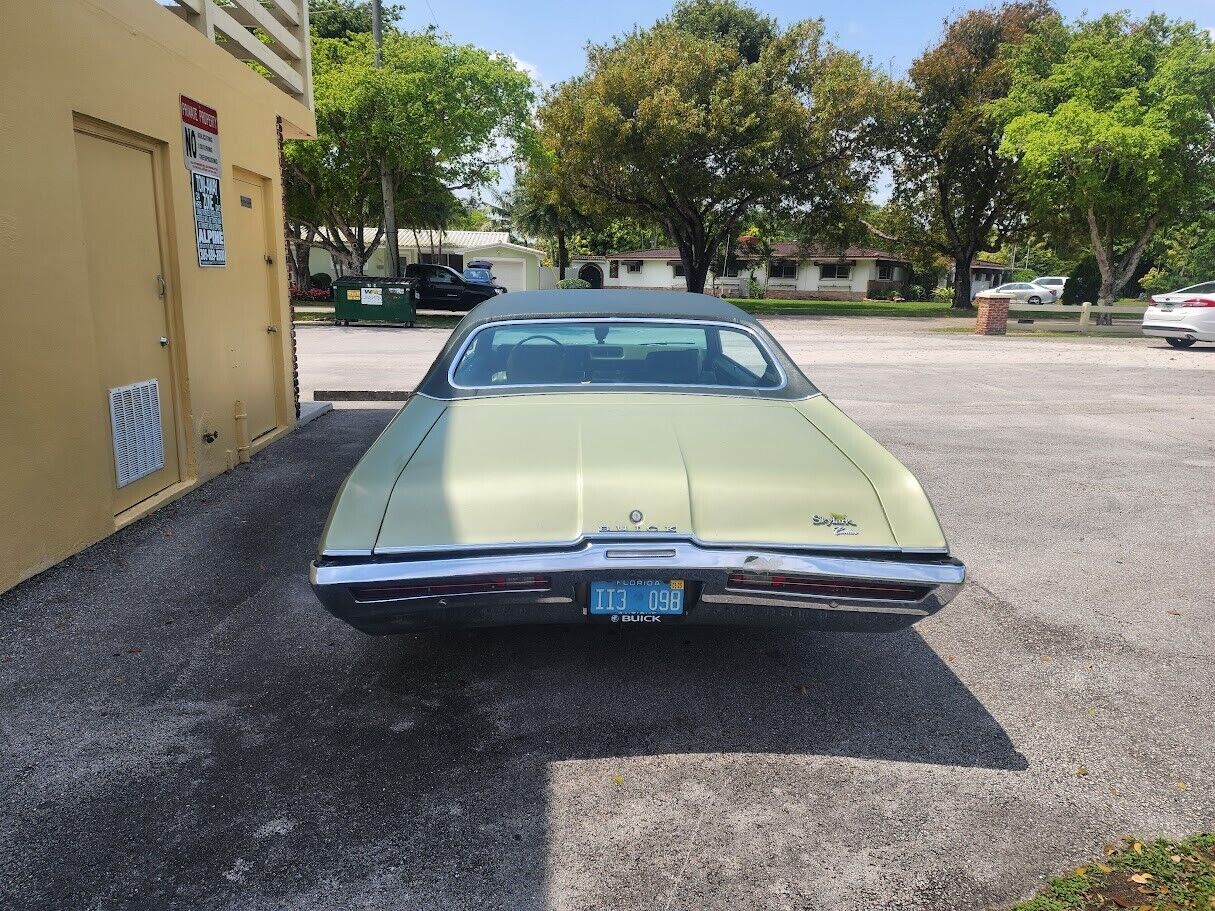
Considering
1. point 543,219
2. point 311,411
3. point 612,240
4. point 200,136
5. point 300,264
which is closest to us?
point 200,136

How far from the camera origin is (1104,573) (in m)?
4.84

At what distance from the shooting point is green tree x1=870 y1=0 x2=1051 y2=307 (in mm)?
32281

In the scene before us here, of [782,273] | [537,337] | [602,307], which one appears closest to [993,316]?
[602,307]

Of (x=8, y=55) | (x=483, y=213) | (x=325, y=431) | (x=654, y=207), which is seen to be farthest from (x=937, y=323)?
(x=483, y=213)

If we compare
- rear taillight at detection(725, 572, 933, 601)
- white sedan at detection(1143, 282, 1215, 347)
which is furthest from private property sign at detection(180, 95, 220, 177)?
white sedan at detection(1143, 282, 1215, 347)

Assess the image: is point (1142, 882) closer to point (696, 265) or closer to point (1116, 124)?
point (1116, 124)

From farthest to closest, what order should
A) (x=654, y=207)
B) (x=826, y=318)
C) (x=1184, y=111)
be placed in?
1. (x=654, y=207)
2. (x=826, y=318)
3. (x=1184, y=111)

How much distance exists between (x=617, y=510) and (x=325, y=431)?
637 cm

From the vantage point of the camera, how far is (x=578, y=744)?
298cm

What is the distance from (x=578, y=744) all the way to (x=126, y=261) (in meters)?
4.36

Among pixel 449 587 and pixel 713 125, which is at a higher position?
pixel 713 125

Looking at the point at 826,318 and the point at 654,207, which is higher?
the point at 654,207

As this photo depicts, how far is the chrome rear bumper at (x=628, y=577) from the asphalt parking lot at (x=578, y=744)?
0.49 meters

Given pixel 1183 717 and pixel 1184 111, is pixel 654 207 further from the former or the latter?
pixel 1183 717
